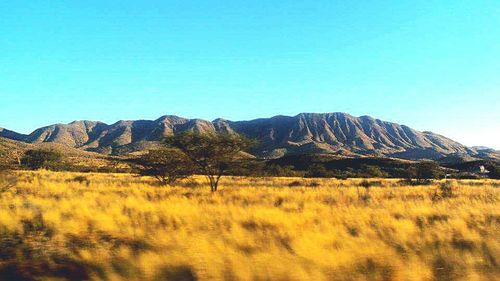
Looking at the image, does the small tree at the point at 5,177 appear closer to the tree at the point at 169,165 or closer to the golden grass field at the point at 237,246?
the golden grass field at the point at 237,246

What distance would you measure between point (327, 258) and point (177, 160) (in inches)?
1062

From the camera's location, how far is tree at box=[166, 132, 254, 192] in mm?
31586

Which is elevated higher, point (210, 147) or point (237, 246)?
point (210, 147)

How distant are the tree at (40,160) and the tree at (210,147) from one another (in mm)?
32536

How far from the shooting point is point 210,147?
3164 centimetres

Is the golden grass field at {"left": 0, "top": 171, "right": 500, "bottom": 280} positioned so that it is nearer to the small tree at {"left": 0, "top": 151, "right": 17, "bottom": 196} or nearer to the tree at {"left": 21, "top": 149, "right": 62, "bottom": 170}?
the small tree at {"left": 0, "top": 151, "right": 17, "bottom": 196}

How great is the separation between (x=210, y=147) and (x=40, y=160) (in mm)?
35916

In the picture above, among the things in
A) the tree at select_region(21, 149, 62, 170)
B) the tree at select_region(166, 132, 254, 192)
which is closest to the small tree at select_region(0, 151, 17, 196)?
the tree at select_region(166, 132, 254, 192)

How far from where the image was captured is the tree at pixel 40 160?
57625 millimetres

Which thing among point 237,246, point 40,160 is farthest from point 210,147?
point 40,160

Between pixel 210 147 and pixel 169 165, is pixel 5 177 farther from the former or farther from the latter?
pixel 169 165

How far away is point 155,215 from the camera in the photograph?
1253 cm

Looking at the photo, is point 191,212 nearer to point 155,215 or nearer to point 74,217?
point 155,215

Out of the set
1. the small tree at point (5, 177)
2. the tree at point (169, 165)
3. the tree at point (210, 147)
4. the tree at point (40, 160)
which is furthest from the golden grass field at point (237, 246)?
the tree at point (40, 160)
